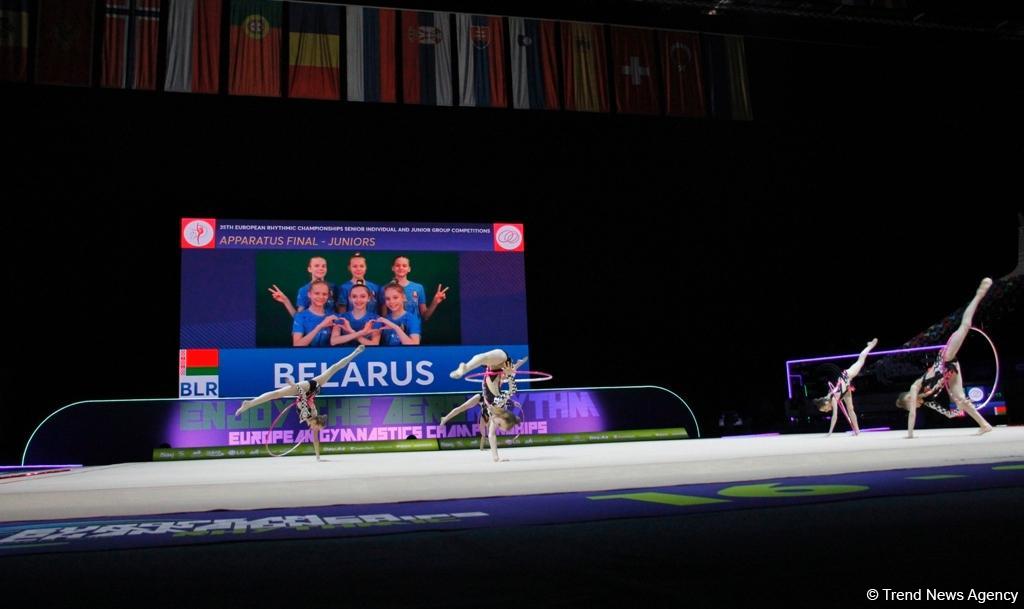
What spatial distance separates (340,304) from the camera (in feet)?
33.1

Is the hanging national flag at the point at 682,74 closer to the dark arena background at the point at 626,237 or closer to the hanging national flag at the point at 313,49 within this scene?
the dark arena background at the point at 626,237

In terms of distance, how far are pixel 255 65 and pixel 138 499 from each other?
7.19m

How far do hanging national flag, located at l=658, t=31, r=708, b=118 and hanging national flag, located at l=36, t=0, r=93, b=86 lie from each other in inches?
299

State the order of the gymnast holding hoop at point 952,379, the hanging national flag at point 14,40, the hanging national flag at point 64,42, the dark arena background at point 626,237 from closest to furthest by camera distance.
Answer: the dark arena background at point 626,237 < the gymnast holding hoop at point 952,379 < the hanging national flag at point 14,40 < the hanging national flag at point 64,42

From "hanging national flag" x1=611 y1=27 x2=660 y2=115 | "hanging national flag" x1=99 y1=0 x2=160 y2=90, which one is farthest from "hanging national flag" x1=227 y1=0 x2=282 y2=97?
"hanging national flag" x1=611 y1=27 x2=660 y2=115

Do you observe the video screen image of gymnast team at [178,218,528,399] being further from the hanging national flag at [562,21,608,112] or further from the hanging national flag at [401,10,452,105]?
the hanging national flag at [562,21,608,112]

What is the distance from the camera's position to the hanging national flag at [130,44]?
30.0 ft

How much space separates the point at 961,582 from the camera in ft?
5.60

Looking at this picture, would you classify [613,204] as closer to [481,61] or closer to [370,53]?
[481,61]

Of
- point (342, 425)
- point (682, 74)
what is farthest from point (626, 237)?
point (342, 425)

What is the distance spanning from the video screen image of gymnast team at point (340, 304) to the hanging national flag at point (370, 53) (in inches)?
71.7

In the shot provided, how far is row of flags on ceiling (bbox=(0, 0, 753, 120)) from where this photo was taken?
9.07 metres

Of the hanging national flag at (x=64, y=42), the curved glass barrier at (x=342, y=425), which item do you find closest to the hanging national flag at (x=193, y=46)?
the hanging national flag at (x=64, y=42)

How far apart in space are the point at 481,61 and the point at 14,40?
18.9 feet
